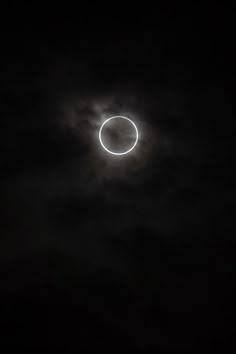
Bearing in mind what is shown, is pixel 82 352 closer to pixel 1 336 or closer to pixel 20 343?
pixel 20 343

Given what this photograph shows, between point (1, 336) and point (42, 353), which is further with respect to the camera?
point (1, 336)

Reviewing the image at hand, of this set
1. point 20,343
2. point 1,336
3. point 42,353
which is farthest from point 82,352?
point 1,336

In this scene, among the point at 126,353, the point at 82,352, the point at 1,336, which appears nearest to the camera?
the point at 126,353

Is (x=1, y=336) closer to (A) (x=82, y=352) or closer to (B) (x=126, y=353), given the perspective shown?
(A) (x=82, y=352)

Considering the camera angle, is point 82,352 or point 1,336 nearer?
point 82,352

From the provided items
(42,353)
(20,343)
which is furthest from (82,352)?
(20,343)

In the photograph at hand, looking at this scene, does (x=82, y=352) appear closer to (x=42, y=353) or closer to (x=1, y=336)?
(x=42, y=353)

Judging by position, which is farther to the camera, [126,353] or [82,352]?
[82,352]

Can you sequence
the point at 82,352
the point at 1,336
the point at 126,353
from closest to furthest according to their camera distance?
1. the point at 126,353
2. the point at 82,352
3. the point at 1,336
